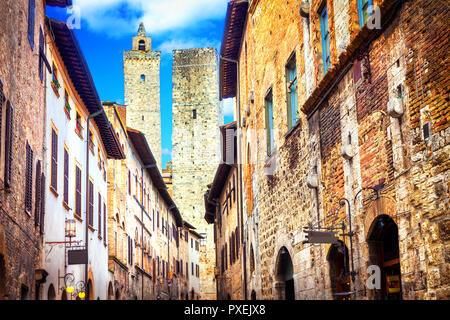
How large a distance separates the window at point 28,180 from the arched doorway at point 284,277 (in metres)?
6.18

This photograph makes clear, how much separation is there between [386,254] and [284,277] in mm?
6998

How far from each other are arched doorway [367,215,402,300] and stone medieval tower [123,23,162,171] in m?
61.5

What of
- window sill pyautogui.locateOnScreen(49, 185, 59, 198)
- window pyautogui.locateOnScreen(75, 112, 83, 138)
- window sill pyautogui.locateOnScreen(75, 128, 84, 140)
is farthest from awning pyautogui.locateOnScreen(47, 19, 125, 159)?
window sill pyautogui.locateOnScreen(49, 185, 59, 198)

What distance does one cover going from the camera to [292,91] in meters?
17.1

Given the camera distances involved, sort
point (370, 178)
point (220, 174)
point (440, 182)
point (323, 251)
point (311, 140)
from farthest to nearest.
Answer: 1. point (220, 174)
2. point (311, 140)
3. point (323, 251)
4. point (370, 178)
5. point (440, 182)

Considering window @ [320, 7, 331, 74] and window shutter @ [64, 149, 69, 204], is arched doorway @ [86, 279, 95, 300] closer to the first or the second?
window shutter @ [64, 149, 69, 204]

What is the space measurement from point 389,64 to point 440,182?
7.88ft

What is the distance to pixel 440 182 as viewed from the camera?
8867 mm

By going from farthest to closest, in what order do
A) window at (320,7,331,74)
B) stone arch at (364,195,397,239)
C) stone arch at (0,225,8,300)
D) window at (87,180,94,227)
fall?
window at (87,180,94,227) → window at (320,7,331,74) → stone arch at (0,225,8,300) → stone arch at (364,195,397,239)

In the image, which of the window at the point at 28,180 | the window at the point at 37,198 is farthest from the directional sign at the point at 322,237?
the window at the point at 37,198

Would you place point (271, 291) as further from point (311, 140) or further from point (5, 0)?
point (5, 0)

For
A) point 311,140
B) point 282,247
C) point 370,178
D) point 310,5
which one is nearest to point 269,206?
point 282,247

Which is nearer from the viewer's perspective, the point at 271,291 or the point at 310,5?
the point at 310,5

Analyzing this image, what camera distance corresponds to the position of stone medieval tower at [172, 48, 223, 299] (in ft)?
209
